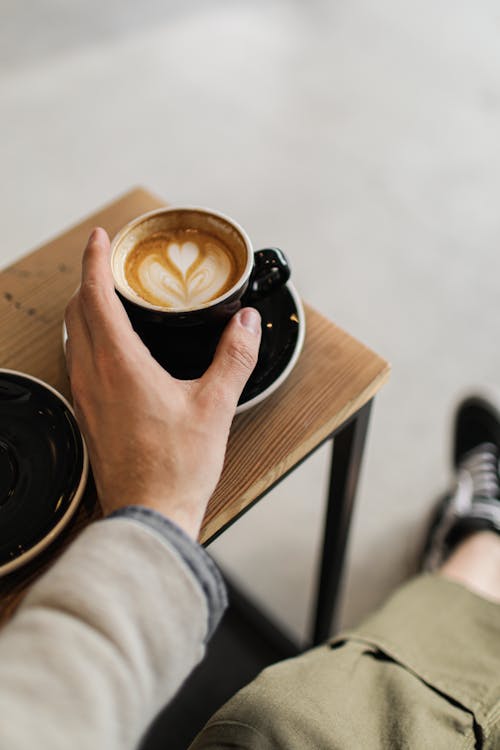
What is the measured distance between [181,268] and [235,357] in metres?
0.13

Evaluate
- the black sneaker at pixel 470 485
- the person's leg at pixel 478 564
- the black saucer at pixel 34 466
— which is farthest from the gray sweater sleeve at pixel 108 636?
the black sneaker at pixel 470 485

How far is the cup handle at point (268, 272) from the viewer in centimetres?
61

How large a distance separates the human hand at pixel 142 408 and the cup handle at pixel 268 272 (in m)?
0.05

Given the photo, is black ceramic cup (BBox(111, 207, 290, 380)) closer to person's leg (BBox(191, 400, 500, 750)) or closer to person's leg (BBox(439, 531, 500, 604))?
person's leg (BBox(191, 400, 500, 750))

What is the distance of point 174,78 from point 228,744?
6.59ft

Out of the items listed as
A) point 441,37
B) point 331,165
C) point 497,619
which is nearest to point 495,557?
point 497,619

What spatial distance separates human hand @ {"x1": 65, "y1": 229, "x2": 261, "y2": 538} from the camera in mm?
490

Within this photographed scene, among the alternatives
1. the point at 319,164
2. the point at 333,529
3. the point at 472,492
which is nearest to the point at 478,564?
the point at 472,492

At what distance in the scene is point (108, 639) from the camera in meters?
0.40

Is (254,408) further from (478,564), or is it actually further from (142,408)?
(478,564)

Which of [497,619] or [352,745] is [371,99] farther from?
[352,745]

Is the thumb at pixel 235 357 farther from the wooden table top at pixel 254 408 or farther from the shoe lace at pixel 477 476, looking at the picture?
the shoe lace at pixel 477 476

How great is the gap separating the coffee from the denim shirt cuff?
8.5 inches

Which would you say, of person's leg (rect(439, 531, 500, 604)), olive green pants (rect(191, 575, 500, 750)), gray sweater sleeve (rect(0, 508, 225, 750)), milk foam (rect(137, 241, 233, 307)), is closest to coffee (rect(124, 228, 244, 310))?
milk foam (rect(137, 241, 233, 307))
